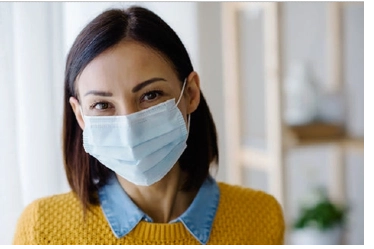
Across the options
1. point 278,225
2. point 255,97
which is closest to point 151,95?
point 278,225

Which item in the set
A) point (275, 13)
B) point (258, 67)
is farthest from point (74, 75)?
point (258, 67)

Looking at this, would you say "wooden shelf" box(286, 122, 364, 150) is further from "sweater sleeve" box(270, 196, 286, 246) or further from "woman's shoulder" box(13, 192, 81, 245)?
"woman's shoulder" box(13, 192, 81, 245)

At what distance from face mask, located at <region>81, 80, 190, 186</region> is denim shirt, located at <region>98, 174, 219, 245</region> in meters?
0.04

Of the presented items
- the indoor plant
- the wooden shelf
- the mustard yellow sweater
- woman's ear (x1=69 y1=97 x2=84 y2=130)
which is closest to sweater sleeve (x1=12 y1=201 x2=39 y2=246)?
the mustard yellow sweater

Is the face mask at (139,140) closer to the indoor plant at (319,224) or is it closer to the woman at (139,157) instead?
the woman at (139,157)

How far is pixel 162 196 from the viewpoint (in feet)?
2.12

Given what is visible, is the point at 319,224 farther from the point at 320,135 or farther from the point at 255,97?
the point at 255,97

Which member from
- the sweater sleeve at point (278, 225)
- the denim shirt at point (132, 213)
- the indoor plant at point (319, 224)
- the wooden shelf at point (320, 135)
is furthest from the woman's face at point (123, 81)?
the indoor plant at point (319, 224)

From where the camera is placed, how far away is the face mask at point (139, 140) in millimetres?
573

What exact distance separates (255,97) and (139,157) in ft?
1.99

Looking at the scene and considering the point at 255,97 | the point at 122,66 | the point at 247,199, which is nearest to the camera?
the point at 122,66

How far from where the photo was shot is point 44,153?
64 centimetres

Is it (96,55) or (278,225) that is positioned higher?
→ (96,55)

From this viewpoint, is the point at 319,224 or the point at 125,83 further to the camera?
the point at 319,224
